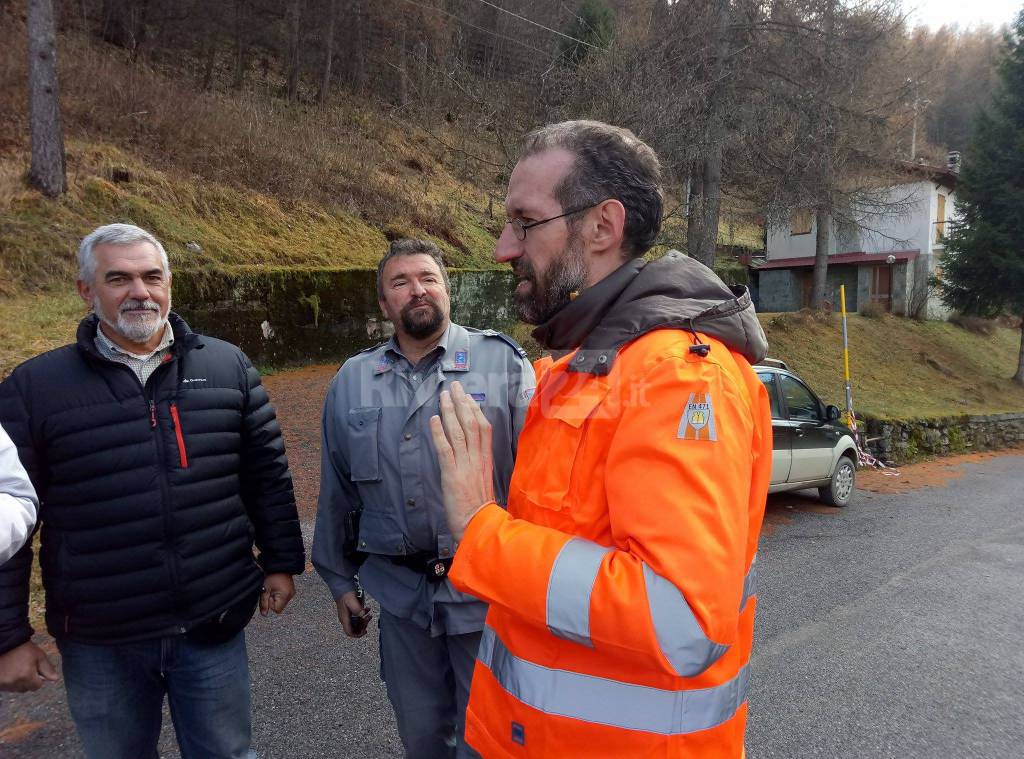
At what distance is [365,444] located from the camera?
2.46 m

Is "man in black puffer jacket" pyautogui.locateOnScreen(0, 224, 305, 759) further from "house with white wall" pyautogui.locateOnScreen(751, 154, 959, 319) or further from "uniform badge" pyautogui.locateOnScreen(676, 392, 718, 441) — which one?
"house with white wall" pyautogui.locateOnScreen(751, 154, 959, 319)

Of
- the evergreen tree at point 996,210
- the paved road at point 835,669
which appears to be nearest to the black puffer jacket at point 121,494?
the paved road at point 835,669

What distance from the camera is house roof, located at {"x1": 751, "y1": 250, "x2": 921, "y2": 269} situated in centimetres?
2855

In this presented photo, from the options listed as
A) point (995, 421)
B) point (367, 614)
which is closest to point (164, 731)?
point (367, 614)

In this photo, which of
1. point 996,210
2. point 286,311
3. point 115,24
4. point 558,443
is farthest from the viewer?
point 996,210

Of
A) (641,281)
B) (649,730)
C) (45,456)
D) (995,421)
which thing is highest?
(641,281)

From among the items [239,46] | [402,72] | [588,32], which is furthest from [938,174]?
[239,46]

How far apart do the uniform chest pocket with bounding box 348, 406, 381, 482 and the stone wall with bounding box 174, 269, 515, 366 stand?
8.64 meters

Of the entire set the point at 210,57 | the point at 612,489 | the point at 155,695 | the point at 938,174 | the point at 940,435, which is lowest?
the point at 940,435

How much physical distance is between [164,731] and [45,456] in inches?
69.0

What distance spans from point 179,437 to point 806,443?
23.7ft

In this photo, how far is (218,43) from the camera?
22.8 meters

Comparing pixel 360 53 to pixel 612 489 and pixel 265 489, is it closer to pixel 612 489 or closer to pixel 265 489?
pixel 265 489

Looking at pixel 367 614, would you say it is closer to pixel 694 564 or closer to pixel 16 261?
pixel 694 564
